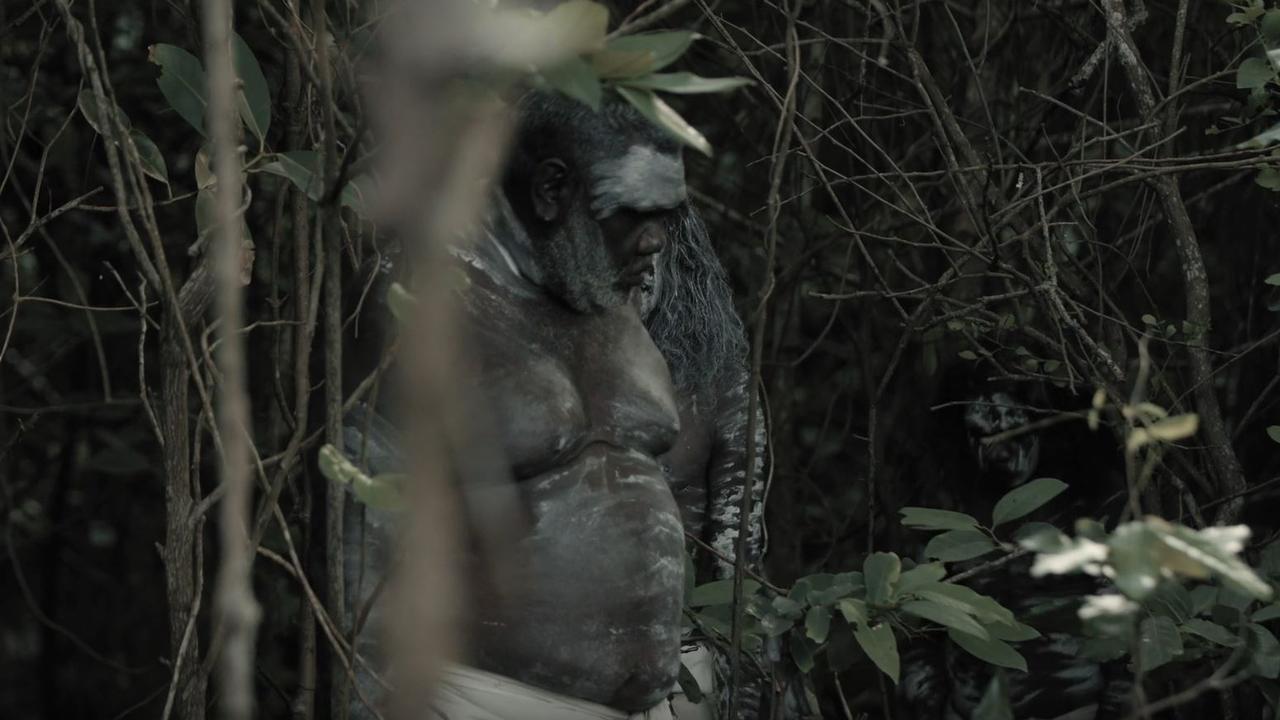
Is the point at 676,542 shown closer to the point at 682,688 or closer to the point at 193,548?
the point at 682,688

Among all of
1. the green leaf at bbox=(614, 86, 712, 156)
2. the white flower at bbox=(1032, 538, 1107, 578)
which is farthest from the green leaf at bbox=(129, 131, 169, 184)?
the white flower at bbox=(1032, 538, 1107, 578)

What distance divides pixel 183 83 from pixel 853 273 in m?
2.87

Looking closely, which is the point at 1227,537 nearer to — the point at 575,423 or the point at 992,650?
the point at 992,650

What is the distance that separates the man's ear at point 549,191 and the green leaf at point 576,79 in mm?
873

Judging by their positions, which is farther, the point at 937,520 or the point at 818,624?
the point at 937,520

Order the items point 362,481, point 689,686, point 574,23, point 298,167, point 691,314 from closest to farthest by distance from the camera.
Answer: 1. point 574,23
2. point 362,481
3. point 298,167
4. point 689,686
5. point 691,314

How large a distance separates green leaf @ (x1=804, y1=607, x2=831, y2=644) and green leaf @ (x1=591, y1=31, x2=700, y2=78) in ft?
3.41

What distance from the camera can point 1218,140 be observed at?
453cm

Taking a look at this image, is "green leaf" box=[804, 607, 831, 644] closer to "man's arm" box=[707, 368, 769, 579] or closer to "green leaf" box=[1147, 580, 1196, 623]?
"man's arm" box=[707, 368, 769, 579]

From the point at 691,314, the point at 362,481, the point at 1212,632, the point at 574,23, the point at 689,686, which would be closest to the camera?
the point at 574,23

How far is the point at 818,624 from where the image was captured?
2.49 meters

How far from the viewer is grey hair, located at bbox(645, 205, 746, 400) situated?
2.86 metres

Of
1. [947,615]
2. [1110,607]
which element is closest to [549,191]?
[947,615]

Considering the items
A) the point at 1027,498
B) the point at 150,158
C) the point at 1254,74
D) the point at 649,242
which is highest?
the point at 1254,74
